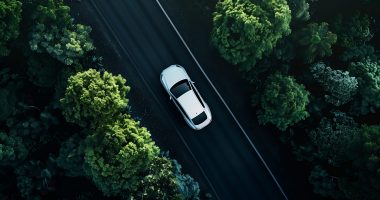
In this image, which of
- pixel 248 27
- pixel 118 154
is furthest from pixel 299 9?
pixel 118 154

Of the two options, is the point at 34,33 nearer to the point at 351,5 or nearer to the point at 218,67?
the point at 218,67

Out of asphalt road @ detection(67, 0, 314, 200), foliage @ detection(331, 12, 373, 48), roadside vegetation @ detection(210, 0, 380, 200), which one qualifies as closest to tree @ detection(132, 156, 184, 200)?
asphalt road @ detection(67, 0, 314, 200)

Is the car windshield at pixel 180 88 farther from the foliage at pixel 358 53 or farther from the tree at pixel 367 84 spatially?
the tree at pixel 367 84

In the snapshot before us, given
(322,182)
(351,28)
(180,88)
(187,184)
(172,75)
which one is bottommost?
(322,182)

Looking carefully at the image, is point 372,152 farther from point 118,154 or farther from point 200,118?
point 118,154

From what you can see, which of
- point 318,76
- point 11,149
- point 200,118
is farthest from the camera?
point 200,118

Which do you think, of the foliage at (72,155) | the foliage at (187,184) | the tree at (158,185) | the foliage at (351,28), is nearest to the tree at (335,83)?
the foliage at (351,28)
